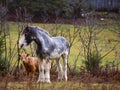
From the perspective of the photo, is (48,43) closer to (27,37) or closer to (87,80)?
(27,37)

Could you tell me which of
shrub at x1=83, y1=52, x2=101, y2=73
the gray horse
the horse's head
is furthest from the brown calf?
shrub at x1=83, y1=52, x2=101, y2=73

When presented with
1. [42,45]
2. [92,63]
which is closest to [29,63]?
[42,45]

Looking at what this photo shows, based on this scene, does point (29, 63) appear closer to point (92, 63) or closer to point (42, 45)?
point (42, 45)

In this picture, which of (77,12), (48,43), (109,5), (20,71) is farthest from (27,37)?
(109,5)

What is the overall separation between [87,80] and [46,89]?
1.18 m

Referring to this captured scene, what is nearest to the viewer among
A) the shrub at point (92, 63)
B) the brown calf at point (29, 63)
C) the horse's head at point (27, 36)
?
the horse's head at point (27, 36)

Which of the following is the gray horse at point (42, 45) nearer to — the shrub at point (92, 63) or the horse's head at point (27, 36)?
the horse's head at point (27, 36)

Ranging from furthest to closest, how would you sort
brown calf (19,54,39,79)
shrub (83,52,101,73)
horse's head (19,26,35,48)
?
shrub (83,52,101,73) < brown calf (19,54,39,79) < horse's head (19,26,35,48)

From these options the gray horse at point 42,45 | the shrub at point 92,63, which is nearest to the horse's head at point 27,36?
the gray horse at point 42,45

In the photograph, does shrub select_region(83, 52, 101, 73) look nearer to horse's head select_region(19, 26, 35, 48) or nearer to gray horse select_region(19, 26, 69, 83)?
gray horse select_region(19, 26, 69, 83)

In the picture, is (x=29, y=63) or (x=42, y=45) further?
(x=29, y=63)

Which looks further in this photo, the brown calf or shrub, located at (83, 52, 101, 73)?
shrub, located at (83, 52, 101, 73)

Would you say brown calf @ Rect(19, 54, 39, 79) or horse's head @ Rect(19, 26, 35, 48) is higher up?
horse's head @ Rect(19, 26, 35, 48)

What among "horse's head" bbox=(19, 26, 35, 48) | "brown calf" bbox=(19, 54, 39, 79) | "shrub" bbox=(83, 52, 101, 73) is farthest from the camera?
"shrub" bbox=(83, 52, 101, 73)
